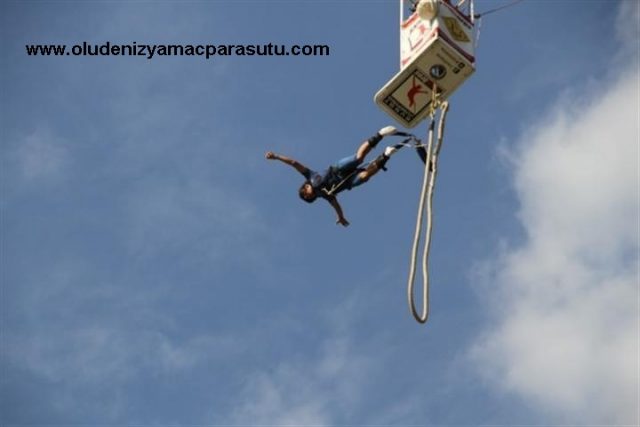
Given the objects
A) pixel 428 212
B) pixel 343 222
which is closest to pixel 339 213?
pixel 343 222

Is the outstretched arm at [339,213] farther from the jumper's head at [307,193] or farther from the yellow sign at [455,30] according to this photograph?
the yellow sign at [455,30]

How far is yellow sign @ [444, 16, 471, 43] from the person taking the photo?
14930mm

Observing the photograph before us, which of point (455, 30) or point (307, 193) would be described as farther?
point (307, 193)

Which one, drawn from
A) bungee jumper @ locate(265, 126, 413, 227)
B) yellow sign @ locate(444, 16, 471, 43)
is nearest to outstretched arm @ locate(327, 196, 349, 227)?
bungee jumper @ locate(265, 126, 413, 227)

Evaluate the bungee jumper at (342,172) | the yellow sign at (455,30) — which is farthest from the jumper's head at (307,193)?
the yellow sign at (455,30)

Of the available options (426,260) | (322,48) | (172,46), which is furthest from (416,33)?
(172,46)

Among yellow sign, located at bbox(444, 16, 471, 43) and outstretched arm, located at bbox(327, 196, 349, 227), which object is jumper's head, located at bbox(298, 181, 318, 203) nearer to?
outstretched arm, located at bbox(327, 196, 349, 227)

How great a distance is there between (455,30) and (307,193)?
3.38m

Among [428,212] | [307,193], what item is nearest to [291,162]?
[307,193]

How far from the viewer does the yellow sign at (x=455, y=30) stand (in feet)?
49.0

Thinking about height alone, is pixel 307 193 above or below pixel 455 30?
below

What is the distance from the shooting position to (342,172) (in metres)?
16.7

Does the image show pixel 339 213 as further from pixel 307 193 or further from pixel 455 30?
pixel 455 30

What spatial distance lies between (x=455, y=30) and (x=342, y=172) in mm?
2766
